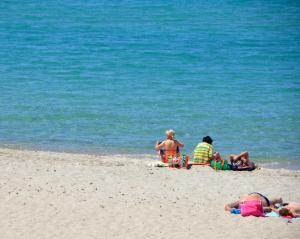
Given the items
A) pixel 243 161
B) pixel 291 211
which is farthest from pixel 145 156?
pixel 291 211

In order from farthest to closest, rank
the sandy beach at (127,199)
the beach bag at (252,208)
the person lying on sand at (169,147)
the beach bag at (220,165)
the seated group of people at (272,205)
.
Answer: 1. the person lying on sand at (169,147)
2. the beach bag at (220,165)
3. the seated group of people at (272,205)
4. the beach bag at (252,208)
5. the sandy beach at (127,199)

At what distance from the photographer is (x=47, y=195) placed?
1291 cm

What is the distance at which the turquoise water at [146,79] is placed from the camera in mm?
19609

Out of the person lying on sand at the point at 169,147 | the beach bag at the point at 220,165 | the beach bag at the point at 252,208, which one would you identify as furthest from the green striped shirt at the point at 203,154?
the beach bag at the point at 252,208

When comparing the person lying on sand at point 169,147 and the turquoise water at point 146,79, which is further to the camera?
the turquoise water at point 146,79

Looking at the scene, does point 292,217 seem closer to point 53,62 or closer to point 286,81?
point 286,81

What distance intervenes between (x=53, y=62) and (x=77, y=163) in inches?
547

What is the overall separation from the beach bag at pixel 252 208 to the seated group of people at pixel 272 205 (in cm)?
14

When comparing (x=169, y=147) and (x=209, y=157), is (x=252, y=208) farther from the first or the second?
(x=169, y=147)

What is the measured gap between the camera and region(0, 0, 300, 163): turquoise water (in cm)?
1961

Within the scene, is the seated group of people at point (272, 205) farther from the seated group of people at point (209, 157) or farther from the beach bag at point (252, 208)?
the seated group of people at point (209, 157)

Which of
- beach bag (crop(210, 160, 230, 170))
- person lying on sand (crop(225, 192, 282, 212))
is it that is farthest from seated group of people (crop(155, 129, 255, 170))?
person lying on sand (crop(225, 192, 282, 212))

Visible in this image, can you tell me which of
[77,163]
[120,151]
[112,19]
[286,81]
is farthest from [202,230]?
Answer: [112,19]

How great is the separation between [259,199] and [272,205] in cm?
34
